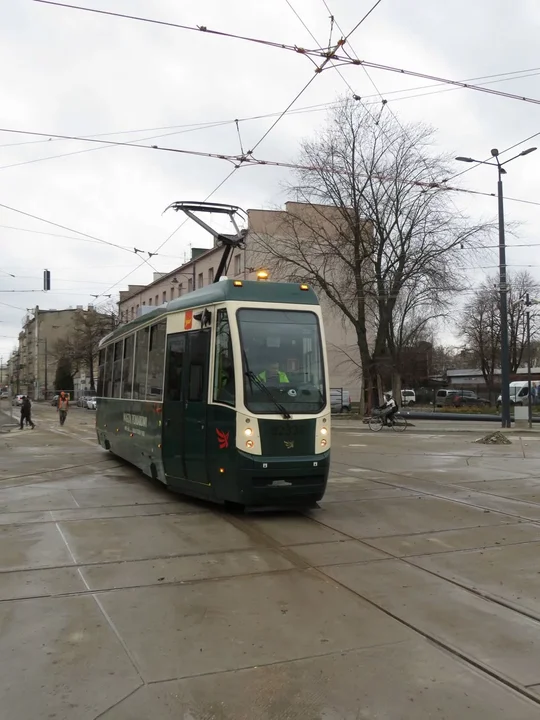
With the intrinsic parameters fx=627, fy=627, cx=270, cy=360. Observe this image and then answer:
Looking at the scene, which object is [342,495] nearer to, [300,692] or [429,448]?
[300,692]

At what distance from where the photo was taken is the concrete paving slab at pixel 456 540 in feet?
22.6

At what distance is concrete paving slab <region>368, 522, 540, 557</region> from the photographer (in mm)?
6898

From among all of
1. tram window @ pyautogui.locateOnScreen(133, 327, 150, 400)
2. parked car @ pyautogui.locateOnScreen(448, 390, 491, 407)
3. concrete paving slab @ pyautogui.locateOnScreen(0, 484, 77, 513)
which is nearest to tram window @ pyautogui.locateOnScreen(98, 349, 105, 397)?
tram window @ pyautogui.locateOnScreen(133, 327, 150, 400)

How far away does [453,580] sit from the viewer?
18.9 ft

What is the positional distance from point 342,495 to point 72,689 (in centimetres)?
718

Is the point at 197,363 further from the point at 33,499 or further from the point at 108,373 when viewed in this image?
the point at 108,373

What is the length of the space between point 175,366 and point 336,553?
409 cm

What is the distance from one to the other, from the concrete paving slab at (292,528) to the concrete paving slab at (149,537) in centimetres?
36

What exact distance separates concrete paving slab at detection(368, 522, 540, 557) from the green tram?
1.55 meters

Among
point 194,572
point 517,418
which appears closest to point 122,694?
point 194,572

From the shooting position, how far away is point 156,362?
1050 centimetres

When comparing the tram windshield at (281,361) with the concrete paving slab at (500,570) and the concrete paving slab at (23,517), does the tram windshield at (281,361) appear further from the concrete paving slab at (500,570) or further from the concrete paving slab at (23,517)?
the concrete paving slab at (23,517)

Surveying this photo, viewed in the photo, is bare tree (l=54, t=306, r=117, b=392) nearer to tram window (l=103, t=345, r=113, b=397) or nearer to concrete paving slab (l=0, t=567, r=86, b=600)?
tram window (l=103, t=345, r=113, b=397)

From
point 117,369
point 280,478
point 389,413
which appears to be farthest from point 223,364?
point 389,413
